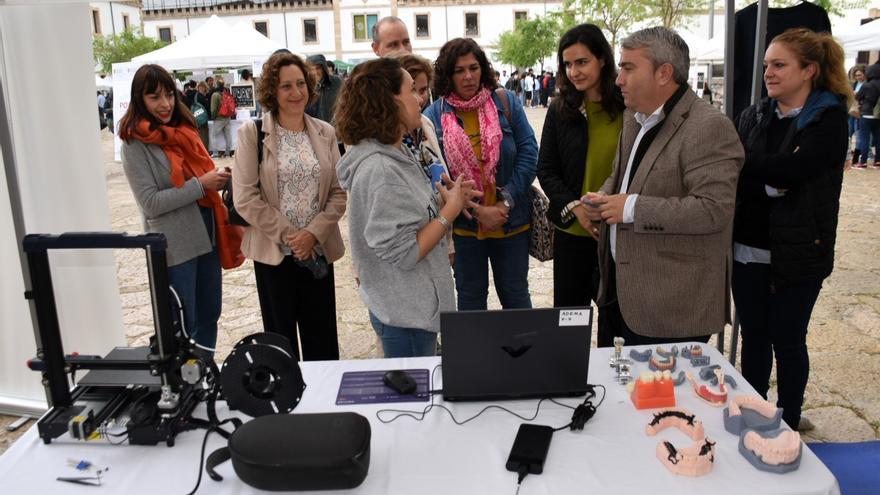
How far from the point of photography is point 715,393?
5.20 feet

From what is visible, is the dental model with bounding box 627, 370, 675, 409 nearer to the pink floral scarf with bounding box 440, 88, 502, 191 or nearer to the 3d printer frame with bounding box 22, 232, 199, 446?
the 3d printer frame with bounding box 22, 232, 199, 446

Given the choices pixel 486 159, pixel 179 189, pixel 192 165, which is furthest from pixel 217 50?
pixel 486 159

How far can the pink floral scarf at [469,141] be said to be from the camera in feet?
9.07

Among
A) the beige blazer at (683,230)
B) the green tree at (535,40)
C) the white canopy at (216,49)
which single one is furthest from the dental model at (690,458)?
the green tree at (535,40)

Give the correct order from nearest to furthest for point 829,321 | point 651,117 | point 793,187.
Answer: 1. point 651,117
2. point 793,187
3. point 829,321

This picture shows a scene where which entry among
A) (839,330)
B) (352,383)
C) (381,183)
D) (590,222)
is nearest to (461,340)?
(352,383)

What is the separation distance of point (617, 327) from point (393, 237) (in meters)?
1.00

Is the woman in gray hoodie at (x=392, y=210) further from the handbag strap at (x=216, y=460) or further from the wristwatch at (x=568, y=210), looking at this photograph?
the handbag strap at (x=216, y=460)

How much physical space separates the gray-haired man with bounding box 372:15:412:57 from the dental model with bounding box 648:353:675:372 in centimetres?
202

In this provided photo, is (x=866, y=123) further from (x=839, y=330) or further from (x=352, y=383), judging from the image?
(x=352, y=383)

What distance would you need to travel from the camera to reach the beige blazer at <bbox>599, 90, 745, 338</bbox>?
1.93 meters

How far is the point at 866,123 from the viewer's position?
877 centimetres

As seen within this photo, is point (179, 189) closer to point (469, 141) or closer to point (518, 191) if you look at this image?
point (469, 141)

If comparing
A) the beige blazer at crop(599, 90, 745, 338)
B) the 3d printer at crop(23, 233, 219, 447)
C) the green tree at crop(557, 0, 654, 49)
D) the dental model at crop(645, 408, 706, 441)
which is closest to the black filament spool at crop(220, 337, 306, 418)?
the 3d printer at crop(23, 233, 219, 447)
